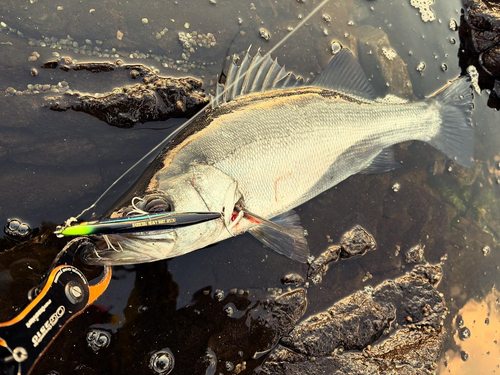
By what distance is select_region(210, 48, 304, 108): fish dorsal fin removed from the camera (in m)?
3.02

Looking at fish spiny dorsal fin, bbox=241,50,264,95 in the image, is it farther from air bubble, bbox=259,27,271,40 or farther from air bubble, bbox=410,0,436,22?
air bubble, bbox=410,0,436,22

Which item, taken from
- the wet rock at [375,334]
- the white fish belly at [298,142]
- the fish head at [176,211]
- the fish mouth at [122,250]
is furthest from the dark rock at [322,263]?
the fish mouth at [122,250]

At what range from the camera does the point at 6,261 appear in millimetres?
2572

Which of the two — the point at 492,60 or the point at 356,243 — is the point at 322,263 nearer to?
the point at 356,243

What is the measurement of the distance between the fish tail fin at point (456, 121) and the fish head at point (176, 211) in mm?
2389

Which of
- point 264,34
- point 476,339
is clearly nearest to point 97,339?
point 264,34

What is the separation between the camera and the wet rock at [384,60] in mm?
3807

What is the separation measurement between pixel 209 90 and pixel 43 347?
2333mm

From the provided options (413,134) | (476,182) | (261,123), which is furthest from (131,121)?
(476,182)

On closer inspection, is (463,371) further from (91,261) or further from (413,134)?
(91,261)

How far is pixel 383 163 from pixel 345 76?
37.0 inches

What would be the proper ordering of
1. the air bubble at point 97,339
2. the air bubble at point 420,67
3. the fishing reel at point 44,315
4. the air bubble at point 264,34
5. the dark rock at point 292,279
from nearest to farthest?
the fishing reel at point 44,315, the air bubble at point 97,339, the dark rock at point 292,279, the air bubble at point 264,34, the air bubble at point 420,67

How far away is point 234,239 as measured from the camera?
10.2 feet

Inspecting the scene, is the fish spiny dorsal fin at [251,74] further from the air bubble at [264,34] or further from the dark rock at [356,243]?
the dark rock at [356,243]
